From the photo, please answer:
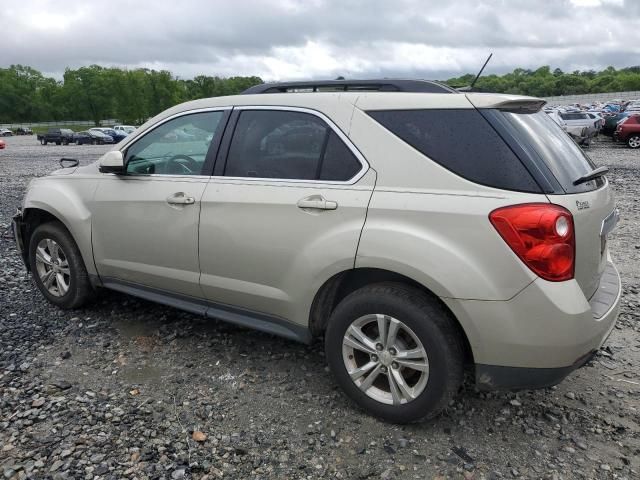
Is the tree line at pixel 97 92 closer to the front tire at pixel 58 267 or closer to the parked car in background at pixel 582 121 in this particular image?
the parked car in background at pixel 582 121

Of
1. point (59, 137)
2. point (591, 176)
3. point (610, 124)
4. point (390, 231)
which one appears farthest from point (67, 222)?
point (59, 137)

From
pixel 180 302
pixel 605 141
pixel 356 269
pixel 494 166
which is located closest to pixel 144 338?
pixel 180 302

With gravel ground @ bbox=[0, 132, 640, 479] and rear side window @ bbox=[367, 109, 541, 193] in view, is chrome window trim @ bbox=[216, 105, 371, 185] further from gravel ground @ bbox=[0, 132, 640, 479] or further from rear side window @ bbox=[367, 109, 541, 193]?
gravel ground @ bbox=[0, 132, 640, 479]

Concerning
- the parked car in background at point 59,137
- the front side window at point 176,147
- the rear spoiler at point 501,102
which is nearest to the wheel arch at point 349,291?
the rear spoiler at point 501,102

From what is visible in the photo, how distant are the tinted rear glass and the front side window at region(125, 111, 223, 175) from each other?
6.30 feet

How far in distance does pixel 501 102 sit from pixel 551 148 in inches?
13.7

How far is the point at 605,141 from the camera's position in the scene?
26.4 metres

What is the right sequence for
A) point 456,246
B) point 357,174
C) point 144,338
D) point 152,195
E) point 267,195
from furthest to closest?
point 144,338 < point 152,195 < point 267,195 < point 357,174 < point 456,246

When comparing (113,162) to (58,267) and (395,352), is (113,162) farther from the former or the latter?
(395,352)

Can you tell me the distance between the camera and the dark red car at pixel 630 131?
22.2 metres

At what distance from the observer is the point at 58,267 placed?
14.5ft

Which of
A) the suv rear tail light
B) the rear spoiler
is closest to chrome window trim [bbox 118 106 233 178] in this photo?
the rear spoiler

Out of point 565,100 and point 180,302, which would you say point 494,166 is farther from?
point 565,100

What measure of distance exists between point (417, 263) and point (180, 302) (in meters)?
1.89
